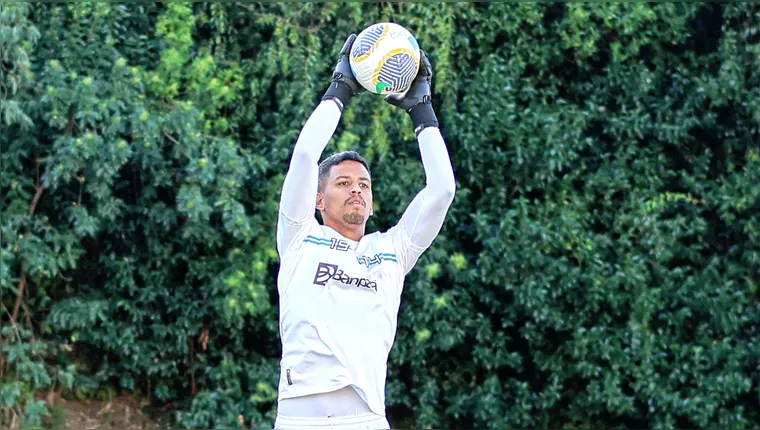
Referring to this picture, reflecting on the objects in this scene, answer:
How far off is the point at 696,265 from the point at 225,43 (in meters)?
4.68

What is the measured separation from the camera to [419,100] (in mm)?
4531

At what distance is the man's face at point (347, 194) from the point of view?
175 inches

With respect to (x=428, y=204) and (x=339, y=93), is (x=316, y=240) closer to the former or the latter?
(x=428, y=204)

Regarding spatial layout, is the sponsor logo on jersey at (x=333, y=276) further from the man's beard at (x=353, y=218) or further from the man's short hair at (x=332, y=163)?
the man's short hair at (x=332, y=163)

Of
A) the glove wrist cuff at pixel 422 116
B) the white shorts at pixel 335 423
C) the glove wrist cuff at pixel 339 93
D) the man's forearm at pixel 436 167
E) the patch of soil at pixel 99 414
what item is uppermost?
the glove wrist cuff at pixel 339 93

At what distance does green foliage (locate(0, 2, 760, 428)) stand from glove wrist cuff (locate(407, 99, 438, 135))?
187 inches

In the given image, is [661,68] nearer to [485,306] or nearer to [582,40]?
[582,40]

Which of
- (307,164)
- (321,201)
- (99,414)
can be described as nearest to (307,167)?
(307,164)

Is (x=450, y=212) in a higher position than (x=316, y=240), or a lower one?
lower

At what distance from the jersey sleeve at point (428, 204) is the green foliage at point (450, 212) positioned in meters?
4.73

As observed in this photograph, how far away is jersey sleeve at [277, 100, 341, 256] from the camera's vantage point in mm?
4195

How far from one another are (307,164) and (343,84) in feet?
1.35

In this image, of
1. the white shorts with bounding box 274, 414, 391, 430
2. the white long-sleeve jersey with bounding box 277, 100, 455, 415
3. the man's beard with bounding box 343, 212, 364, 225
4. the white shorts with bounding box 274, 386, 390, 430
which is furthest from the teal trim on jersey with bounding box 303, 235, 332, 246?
the white shorts with bounding box 274, 414, 391, 430

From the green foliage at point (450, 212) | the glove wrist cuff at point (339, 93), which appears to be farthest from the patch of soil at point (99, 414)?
the glove wrist cuff at point (339, 93)
